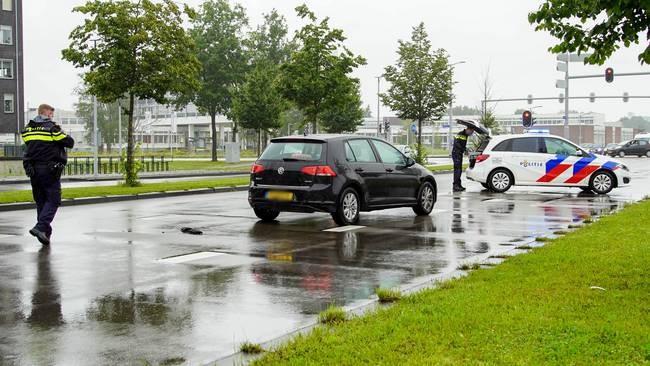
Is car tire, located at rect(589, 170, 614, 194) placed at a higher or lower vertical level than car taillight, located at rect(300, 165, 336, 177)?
lower

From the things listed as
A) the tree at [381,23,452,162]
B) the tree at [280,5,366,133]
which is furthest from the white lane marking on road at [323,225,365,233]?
the tree at [381,23,452,162]

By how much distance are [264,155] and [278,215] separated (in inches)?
71.1

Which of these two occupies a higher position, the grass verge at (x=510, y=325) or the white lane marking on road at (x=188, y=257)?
the grass verge at (x=510, y=325)

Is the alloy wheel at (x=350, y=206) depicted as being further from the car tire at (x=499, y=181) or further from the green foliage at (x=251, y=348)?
the car tire at (x=499, y=181)

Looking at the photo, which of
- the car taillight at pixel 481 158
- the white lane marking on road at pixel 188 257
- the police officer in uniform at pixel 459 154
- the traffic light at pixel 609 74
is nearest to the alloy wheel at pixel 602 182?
the car taillight at pixel 481 158

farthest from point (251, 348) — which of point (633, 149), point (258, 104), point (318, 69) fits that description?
point (633, 149)

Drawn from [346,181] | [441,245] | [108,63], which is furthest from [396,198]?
[108,63]

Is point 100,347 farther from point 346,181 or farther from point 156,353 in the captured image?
point 346,181

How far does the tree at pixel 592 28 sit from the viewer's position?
6.97m

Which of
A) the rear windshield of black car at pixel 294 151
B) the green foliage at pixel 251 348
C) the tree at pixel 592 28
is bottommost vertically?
the green foliage at pixel 251 348

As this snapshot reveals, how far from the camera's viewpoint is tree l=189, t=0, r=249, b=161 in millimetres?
57531

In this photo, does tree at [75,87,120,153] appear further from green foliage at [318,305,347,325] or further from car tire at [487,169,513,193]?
green foliage at [318,305,347,325]

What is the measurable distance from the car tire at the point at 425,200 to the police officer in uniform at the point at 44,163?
6.83 meters

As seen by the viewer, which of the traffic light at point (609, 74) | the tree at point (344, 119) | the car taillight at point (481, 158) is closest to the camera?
the car taillight at point (481, 158)
